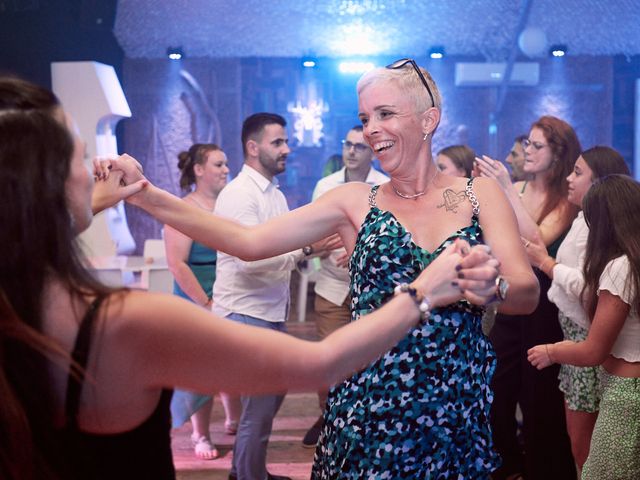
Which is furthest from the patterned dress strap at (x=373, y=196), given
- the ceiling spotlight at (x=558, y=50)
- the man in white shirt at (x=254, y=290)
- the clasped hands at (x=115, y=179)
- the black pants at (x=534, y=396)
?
Answer: the ceiling spotlight at (x=558, y=50)

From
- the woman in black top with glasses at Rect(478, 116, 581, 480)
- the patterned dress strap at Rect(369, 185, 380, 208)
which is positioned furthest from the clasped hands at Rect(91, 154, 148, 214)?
the woman in black top with glasses at Rect(478, 116, 581, 480)

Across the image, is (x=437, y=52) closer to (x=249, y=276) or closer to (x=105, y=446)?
(x=249, y=276)

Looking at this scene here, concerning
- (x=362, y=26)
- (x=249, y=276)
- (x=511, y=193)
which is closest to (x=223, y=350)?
(x=511, y=193)

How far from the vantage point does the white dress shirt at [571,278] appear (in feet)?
9.34

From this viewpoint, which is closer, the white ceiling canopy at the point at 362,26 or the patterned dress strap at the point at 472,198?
the patterned dress strap at the point at 472,198

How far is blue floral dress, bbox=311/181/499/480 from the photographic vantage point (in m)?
1.72

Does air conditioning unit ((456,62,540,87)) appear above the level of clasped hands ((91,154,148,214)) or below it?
above

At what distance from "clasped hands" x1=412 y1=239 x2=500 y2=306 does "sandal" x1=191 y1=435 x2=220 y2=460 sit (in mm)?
3121

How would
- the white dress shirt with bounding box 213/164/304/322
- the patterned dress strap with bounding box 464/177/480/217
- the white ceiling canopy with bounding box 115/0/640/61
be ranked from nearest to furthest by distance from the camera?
the patterned dress strap with bounding box 464/177/480/217 < the white dress shirt with bounding box 213/164/304/322 < the white ceiling canopy with bounding box 115/0/640/61

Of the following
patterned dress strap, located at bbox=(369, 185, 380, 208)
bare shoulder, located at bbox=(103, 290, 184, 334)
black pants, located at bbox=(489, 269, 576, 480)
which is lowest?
black pants, located at bbox=(489, 269, 576, 480)

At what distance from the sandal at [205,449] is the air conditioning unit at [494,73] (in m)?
5.46

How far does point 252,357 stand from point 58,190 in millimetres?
335

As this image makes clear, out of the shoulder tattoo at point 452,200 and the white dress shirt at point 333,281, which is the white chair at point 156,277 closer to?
the white dress shirt at point 333,281

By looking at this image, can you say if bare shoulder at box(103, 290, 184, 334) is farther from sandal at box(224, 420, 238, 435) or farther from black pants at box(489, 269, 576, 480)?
sandal at box(224, 420, 238, 435)
